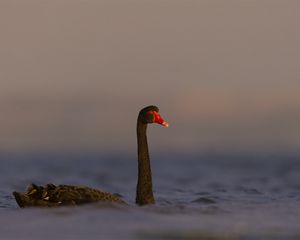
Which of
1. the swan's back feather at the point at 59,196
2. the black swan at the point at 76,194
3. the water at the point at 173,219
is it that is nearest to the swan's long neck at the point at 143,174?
the black swan at the point at 76,194

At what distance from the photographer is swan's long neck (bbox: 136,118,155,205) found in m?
20.0

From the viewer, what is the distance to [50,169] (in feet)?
135

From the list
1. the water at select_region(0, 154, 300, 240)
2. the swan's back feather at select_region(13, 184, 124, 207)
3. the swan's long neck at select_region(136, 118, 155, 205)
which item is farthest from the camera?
the swan's long neck at select_region(136, 118, 155, 205)

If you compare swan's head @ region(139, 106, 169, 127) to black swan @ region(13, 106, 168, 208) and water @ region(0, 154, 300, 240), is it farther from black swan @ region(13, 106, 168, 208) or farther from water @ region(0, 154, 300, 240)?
water @ region(0, 154, 300, 240)

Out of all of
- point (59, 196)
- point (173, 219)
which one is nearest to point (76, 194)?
point (59, 196)

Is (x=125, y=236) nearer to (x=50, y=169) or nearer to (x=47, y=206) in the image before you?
(x=47, y=206)

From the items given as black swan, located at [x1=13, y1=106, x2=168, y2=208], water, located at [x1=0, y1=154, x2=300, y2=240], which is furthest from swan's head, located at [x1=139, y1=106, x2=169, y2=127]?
water, located at [x1=0, y1=154, x2=300, y2=240]

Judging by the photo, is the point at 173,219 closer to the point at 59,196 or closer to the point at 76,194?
the point at 76,194

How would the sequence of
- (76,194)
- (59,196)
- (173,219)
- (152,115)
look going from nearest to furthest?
1. (173,219)
2. (59,196)
3. (76,194)
4. (152,115)

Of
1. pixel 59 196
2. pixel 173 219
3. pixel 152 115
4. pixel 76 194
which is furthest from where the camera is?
pixel 152 115

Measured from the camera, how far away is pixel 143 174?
20203mm

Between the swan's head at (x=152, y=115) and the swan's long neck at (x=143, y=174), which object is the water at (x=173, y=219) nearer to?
the swan's long neck at (x=143, y=174)

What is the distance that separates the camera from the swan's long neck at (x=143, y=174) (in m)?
20.0

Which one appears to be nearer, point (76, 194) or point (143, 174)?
point (76, 194)
